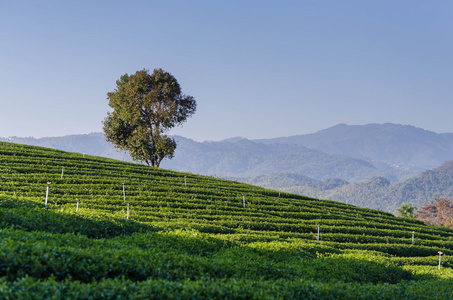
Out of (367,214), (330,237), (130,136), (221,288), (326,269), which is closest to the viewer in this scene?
(221,288)

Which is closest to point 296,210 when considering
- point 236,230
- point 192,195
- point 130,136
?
point 192,195

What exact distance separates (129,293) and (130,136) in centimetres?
5541

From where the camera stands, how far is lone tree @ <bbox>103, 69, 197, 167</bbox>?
195 ft

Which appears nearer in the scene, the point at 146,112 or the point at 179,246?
the point at 179,246

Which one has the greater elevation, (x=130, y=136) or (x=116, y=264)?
(x=130, y=136)

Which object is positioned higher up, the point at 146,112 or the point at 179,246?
the point at 146,112

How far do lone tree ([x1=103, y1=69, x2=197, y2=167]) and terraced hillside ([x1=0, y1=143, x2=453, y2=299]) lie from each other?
1898cm

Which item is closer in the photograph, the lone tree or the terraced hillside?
the terraced hillside

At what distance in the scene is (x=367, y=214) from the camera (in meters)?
46.1

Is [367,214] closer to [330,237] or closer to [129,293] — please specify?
[330,237]

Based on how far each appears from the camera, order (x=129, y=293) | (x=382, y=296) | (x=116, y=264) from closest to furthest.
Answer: (x=129, y=293) → (x=116, y=264) → (x=382, y=296)

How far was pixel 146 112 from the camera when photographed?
60.6m

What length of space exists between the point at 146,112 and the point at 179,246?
154 ft

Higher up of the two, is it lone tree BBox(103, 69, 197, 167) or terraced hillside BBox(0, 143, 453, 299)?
lone tree BBox(103, 69, 197, 167)
